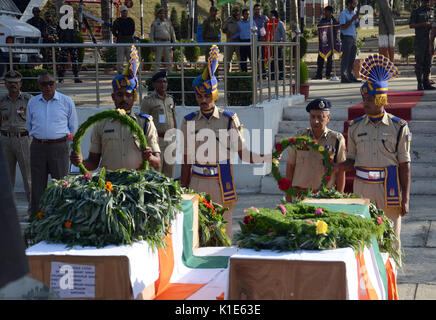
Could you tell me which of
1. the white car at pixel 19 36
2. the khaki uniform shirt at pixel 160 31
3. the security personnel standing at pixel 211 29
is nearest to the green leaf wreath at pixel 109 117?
the khaki uniform shirt at pixel 160 31

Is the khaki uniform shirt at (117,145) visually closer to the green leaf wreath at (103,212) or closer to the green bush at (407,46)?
the green leaf wreath at (103,212)

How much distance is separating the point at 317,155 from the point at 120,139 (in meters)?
1.86

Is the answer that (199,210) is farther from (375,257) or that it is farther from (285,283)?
(285,283)

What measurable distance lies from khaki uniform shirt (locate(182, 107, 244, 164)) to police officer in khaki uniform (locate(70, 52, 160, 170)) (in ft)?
1.63

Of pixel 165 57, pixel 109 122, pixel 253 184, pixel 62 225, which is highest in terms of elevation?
pixel 165 57

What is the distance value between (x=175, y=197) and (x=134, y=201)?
499mm

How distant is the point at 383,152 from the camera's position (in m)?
6.72

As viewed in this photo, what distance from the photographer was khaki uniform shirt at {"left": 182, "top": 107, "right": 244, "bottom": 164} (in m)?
7.18

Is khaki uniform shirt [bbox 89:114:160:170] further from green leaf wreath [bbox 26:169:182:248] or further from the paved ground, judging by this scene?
the paved ground

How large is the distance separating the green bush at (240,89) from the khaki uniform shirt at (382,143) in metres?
5.56

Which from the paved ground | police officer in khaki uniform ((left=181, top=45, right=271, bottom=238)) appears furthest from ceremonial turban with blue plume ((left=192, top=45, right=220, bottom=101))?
the paved ground

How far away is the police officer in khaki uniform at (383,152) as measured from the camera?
6.66 metres
